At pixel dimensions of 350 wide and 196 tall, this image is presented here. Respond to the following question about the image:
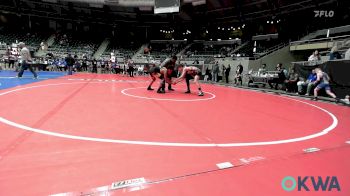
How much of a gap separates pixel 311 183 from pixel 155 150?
5.61 feet

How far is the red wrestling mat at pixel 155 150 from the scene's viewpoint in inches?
89.1

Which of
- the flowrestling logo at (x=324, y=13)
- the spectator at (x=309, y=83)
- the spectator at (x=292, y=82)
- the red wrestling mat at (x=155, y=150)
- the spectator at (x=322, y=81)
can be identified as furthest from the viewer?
the flowrestling logo at (x=324, y=13)

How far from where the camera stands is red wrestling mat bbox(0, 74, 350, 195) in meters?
2.26

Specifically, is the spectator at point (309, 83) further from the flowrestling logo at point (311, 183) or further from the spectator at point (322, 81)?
the flowrestling logo at point (311, 183)

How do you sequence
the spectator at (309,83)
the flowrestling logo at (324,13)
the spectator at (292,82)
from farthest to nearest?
the flowrestling logo at (324,13)
the spectator at (292,82)
the spectator at (309,83)

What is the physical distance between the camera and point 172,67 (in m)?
9.27

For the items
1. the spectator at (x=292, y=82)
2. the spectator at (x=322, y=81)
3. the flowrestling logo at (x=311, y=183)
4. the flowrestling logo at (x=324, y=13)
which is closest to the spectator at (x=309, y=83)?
the spectator at (x=322, y=81)

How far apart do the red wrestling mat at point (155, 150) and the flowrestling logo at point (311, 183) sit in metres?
0.06

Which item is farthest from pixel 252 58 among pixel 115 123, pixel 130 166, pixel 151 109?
pixel 130 166

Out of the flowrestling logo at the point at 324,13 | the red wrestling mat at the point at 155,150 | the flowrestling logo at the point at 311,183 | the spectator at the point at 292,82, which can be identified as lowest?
the flowrestling logo at the point at 311,183

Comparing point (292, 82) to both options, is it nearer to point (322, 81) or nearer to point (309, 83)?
point (309, 83)

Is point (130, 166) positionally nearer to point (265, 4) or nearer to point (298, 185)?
point (298, 185)

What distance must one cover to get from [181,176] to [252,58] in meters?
21.8

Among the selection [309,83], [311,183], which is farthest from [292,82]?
[311,183]
